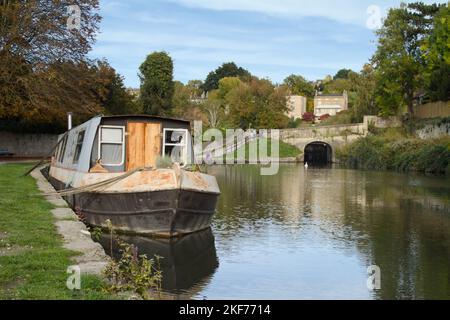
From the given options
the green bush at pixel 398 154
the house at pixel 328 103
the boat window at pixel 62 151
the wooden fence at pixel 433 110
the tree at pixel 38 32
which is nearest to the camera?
the boat window at pixel 62 151

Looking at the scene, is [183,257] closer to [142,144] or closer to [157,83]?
[142,144]

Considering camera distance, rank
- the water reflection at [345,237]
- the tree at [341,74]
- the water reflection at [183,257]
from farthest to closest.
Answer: the tree at [341,74] < the water reflection at [345,237] < the water reflection at [183,257]

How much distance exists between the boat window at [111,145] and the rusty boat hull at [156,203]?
0.94 meters

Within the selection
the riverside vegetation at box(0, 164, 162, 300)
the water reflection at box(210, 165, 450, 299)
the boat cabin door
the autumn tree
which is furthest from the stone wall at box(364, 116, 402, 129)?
the riverside vegetation at box(0, 164, 162, 300)

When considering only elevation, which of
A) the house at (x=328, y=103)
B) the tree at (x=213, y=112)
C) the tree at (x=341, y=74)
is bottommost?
the tree at (x=213, y=112)

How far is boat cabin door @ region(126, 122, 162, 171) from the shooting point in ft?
52.1

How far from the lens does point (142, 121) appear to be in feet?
52.4

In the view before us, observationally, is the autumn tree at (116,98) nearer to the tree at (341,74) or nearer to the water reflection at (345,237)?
the water reflection at (345,237)

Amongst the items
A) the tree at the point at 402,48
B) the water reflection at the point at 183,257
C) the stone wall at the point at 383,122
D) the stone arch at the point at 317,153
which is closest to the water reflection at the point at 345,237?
the water reflection at the point at 183,257

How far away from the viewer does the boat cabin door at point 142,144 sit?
15.9 meters

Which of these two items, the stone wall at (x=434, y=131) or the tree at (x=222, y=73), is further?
the tree at (x=222, y=73)

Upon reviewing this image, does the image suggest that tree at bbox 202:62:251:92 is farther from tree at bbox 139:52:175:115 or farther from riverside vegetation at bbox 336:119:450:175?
riverside vegetation at bbox 336:119:450:175

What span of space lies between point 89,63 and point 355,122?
45.3 m
